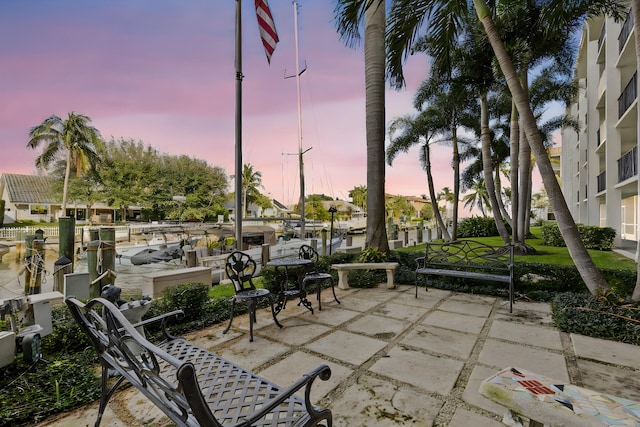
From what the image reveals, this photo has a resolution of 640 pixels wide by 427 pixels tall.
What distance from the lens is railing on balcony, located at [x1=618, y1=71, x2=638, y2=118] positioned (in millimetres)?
12101

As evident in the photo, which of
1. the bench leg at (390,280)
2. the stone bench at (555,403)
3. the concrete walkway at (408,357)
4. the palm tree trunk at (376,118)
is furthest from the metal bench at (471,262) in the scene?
the stone bench at (555,403)

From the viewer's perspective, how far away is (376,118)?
812 cm

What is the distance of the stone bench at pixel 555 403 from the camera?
4.90 feet

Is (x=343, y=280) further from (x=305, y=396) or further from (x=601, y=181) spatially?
(x=601, y=181)

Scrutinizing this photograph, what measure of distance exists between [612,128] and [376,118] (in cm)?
1424

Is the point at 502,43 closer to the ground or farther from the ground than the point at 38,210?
farther from the ground

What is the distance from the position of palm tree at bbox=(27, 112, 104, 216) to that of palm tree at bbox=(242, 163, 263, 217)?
22.9 m

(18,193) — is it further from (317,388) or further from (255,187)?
(317,388)

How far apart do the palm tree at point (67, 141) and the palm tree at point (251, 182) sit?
22943mm

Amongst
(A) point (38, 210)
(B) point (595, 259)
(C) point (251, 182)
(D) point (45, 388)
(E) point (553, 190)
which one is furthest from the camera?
(C) point (251, 182)

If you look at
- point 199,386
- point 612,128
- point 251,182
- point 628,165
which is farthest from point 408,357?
point 251,182

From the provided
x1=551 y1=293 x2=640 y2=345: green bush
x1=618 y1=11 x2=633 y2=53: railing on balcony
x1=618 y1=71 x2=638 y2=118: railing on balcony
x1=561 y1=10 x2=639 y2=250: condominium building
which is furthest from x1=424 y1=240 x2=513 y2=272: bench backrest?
x1=618 y1=11 x2=633 y2=53: railing on balcony

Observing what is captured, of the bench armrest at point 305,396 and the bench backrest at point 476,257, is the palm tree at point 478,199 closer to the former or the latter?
the bench backrest at point 476,257

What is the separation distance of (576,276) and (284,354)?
563cm
